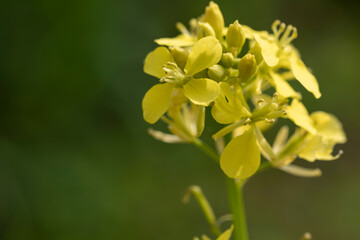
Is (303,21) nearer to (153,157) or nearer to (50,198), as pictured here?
(153,157)

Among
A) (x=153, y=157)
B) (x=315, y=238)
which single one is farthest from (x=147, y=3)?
(x=315, y=238)

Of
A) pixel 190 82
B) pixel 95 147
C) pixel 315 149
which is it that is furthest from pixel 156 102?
pixel 95 147

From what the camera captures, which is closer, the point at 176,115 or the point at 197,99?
the point at 197,99

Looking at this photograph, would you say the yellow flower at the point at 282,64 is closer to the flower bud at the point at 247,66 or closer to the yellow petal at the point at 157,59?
the flower bud at the point at 247,66

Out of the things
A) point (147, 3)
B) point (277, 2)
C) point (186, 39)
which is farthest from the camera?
point (277, 2)

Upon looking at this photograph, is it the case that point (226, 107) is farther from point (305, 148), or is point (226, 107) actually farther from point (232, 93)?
point (305, 148)

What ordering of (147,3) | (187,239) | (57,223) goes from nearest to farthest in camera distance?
1. (57,223)
2. (187,239)
3. (147,3)

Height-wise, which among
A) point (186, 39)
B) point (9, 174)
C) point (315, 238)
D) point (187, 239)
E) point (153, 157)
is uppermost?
point (186, 39)
